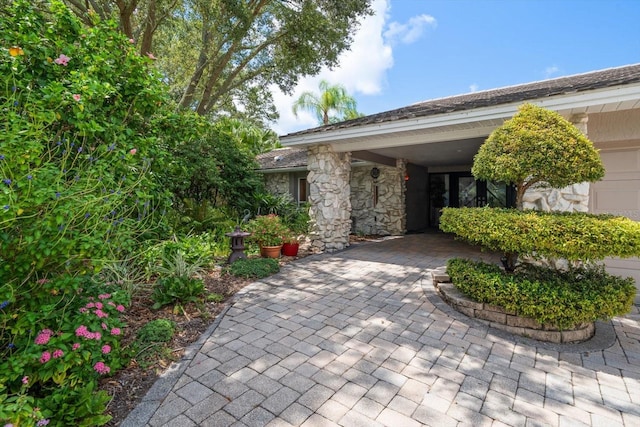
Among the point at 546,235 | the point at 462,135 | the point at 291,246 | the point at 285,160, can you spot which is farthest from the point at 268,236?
the point at 285,160

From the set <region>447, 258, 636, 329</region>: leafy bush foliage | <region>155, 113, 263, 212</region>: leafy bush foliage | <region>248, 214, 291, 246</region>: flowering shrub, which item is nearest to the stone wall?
<region>155, 113, 263, 212</region>: leafy bush foliage

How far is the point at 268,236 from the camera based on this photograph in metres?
6.79

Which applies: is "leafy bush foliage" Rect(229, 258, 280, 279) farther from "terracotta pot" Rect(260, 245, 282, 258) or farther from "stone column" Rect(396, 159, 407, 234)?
"stone column" Rect(396, 159, 407, 234)

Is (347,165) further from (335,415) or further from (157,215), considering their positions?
(335,415)

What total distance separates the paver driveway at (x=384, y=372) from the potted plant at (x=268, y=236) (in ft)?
8.12

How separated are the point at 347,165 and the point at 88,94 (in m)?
6.36

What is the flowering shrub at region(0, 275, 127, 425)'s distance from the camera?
1860 millimetres

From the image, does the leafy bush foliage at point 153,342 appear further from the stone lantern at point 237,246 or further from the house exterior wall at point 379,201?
the house exterior wall at point 379,201

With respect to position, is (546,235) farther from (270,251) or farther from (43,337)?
(270,251)

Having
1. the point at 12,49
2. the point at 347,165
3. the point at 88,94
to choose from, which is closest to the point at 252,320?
the point at 88,94

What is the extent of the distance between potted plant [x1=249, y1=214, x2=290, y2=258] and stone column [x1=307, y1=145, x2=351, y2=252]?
139cm

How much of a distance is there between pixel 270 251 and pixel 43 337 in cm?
491

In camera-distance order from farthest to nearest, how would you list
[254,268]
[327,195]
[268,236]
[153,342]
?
[327,195] → [268,236] → [254,268] → [153,342]

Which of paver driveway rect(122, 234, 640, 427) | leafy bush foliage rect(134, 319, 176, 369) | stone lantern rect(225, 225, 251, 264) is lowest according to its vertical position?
paver driveway rect(122, 234, 640, 427)
